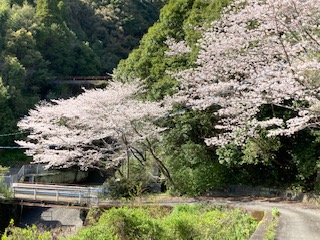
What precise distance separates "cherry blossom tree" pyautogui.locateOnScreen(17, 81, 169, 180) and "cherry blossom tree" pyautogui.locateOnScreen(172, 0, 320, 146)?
2.13 meters

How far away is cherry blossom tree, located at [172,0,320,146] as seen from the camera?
28.6 ft

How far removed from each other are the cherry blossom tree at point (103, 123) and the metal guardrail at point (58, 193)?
1.64m

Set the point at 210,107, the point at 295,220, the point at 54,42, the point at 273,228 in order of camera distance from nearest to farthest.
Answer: the point at 273,228 → the point at 295,220 → the point at 210,107 → the point at 54,42

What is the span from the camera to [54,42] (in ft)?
117

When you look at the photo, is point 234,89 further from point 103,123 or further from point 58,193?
point 58,193

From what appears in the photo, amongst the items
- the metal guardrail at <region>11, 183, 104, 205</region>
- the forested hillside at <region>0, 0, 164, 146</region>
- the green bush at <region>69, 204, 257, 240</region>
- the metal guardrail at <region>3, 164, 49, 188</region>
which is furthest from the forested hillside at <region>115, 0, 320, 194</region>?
the forested hillside at <region>0, 0, 164, 146</region>

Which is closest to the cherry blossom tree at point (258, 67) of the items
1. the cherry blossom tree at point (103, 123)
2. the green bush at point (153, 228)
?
the cherry blossom tree at point (103, 123)

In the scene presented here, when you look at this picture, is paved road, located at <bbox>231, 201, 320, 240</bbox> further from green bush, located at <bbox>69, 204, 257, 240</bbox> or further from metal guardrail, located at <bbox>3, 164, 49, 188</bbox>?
metal guardrail, located at <bbox>3, 164, 49, 188</bbox>

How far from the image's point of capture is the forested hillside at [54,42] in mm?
28656

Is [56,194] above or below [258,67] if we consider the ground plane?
below

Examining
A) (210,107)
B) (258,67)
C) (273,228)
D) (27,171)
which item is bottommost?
(273,228)

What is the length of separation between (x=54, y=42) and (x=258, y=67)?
28530 mm

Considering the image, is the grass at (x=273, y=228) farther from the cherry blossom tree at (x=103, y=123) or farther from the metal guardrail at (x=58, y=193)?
the metal guardrail at (x=58, y=193)

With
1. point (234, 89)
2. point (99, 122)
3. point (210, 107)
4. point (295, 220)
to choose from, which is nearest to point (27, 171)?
point (99, 122)
